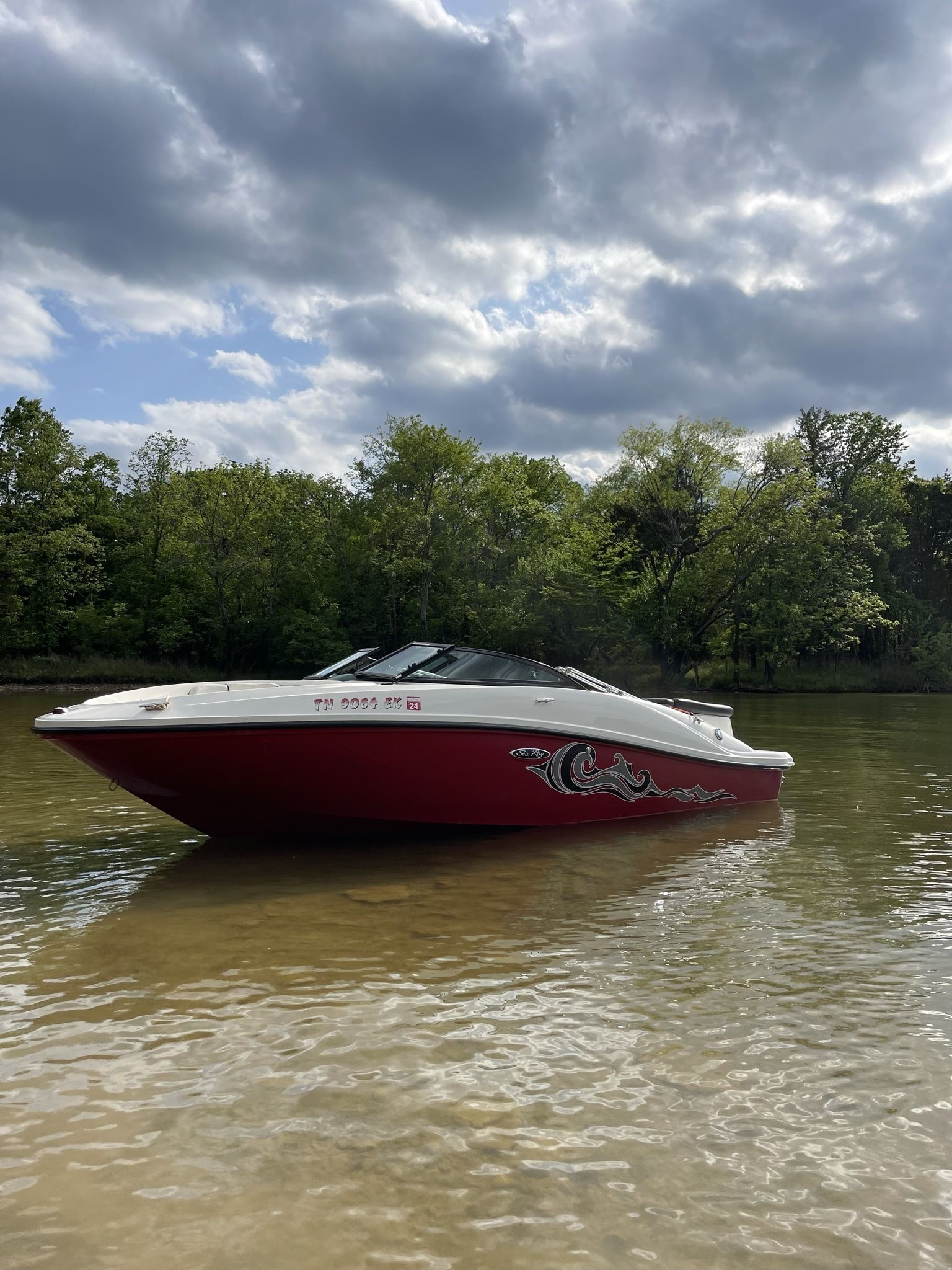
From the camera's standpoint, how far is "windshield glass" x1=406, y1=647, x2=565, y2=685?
23.9 feet

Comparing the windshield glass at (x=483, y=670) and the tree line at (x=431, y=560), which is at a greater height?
the tree line at (x=431, y=560)

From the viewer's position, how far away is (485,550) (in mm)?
42688

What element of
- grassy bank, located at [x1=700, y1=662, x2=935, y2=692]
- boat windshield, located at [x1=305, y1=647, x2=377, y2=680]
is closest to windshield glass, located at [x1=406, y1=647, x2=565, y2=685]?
boat windshield, located at [x1=305, y1=647, x2=377, y2=680]

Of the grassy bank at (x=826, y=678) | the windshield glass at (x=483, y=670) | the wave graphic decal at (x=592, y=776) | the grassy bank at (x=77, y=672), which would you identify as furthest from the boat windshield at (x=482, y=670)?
the grassy bank at (x=826, y=678)

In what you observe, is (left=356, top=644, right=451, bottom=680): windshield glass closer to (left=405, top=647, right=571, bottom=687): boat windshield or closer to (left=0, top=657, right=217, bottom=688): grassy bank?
(left=405, top=647, right=571, bottom=687): boat windshield

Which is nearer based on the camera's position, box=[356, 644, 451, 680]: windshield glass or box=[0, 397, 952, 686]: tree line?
box=[356, 644, 451, 680]: windshield glass

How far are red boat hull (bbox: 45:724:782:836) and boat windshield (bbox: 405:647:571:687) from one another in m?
0.52

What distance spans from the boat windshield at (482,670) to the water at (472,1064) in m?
1.52

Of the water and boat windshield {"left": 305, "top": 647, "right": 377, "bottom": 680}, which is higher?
boat windshield {"left": 305, "top": 647, "right": 377, "bottom": 680}

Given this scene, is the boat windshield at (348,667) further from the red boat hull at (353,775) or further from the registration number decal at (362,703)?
the red boat hull at (353,775)

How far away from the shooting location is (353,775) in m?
6.56

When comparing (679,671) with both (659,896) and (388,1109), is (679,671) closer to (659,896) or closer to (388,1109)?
(659,896)

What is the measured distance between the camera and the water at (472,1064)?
2330 mm

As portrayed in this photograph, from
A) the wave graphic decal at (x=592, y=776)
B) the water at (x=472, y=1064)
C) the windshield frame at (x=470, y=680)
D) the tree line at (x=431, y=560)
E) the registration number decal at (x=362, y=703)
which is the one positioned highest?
the tree line at (x=431, y=560)
